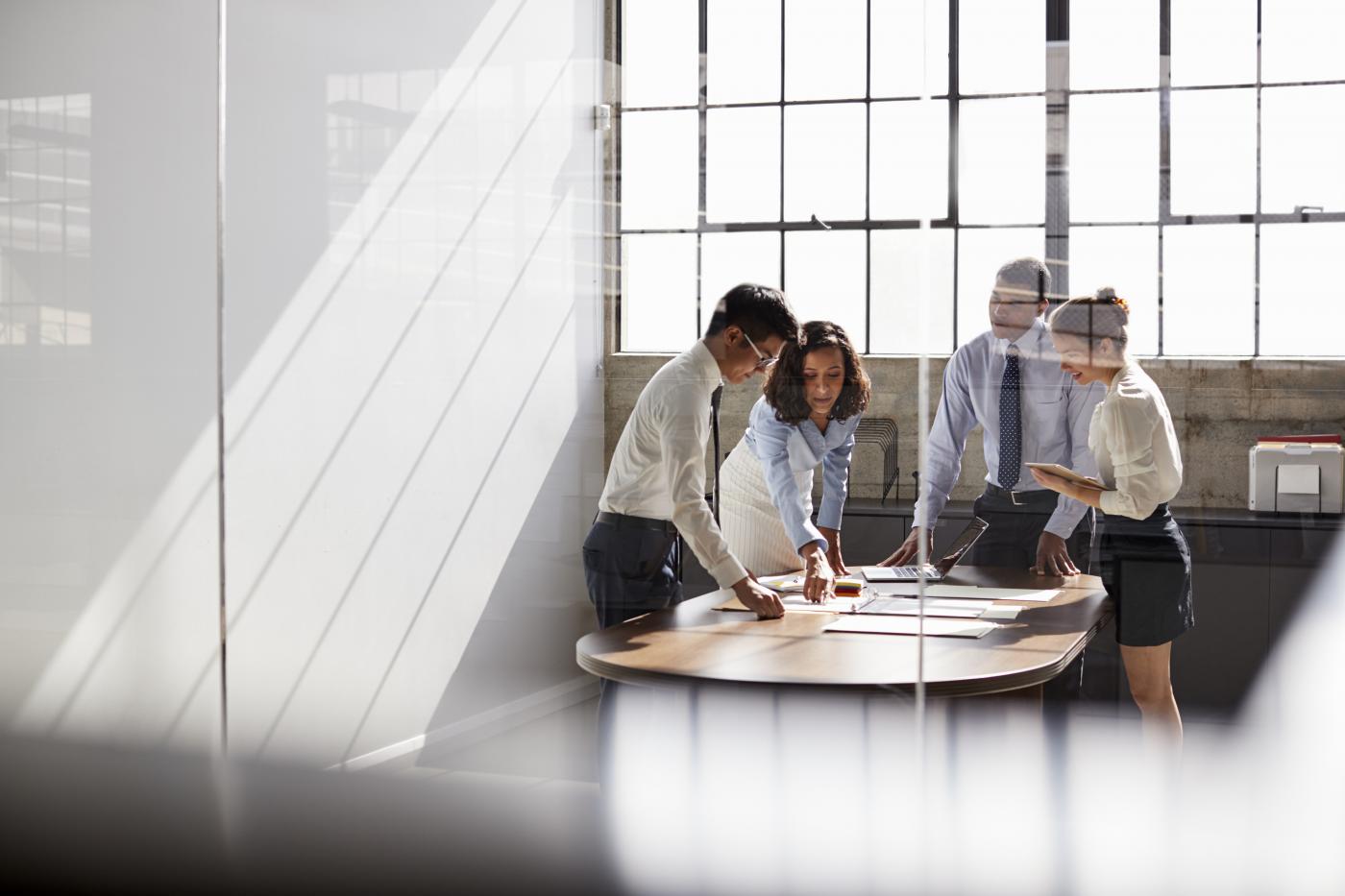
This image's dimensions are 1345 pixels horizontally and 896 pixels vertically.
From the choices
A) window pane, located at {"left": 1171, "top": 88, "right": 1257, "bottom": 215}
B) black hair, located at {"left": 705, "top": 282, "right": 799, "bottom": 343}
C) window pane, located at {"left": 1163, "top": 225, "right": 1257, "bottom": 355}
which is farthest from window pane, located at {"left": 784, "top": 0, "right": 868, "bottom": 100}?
window pane, located at {"left": 1163, "top": 225, "right": 1257, "bottom": 355}

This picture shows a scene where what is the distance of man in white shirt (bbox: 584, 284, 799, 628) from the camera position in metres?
3.04

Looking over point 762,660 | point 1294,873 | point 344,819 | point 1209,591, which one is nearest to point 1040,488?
point 1209,591

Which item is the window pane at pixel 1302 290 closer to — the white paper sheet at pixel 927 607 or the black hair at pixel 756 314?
the white paper sheet at pixel 927 607

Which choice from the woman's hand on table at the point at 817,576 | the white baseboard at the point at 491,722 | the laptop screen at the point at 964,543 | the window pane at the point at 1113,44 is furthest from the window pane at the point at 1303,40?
the white baseboard at the point at 491,722

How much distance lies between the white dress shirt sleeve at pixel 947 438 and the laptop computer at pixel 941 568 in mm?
69

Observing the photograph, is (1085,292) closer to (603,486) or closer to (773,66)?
(773,66)

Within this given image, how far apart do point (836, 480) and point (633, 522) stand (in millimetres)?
526

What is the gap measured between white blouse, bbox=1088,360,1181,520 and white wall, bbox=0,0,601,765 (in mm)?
1130

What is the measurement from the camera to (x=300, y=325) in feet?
11.9

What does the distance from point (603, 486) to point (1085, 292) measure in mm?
1166

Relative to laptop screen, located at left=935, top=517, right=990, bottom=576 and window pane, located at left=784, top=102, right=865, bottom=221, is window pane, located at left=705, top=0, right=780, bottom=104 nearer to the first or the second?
window pane, located at left=784, top=102, right=865, bottom=221

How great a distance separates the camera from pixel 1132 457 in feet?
9.20

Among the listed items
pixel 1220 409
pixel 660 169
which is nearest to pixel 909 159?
pixel 660 169

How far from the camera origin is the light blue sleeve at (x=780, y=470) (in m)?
2.99
